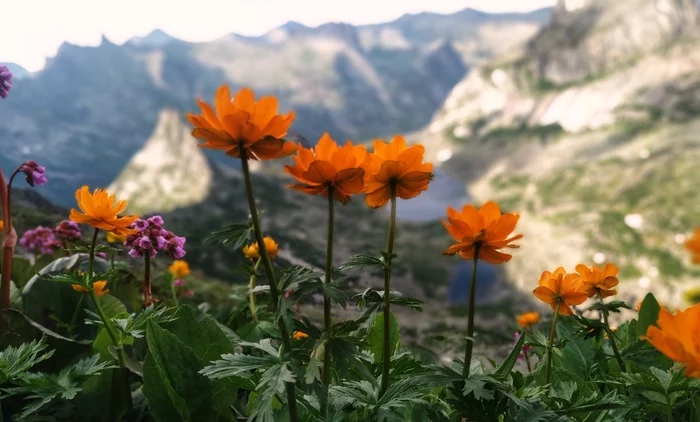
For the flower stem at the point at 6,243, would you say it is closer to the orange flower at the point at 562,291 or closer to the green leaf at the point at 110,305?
the green leaf at the point at 110,305

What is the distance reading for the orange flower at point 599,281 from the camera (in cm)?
286

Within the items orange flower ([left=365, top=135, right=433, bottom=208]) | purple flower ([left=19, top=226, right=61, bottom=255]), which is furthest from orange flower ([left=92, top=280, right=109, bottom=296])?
orange flower ([left=365, top=135, right=433, bottom=208])

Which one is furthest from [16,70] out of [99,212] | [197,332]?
[197,332]

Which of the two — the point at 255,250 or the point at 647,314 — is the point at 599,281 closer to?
the point at 647,314

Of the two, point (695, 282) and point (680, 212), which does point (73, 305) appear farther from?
point (680, 212)

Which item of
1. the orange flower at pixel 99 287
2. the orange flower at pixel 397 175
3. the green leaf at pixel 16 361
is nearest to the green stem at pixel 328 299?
the orange flower at pixel 397 175

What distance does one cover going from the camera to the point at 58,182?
8.65m

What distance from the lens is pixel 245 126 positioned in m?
1.58

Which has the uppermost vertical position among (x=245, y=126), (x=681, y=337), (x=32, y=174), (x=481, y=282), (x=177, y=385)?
(x=245, y=126)

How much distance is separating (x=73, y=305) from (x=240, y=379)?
232cm

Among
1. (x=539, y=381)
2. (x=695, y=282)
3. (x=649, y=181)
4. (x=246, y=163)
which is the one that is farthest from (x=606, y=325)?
(x=649, y=181)

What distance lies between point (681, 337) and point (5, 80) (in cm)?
449

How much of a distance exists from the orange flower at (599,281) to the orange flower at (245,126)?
2.14 meters

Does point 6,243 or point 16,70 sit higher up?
point 16,70
